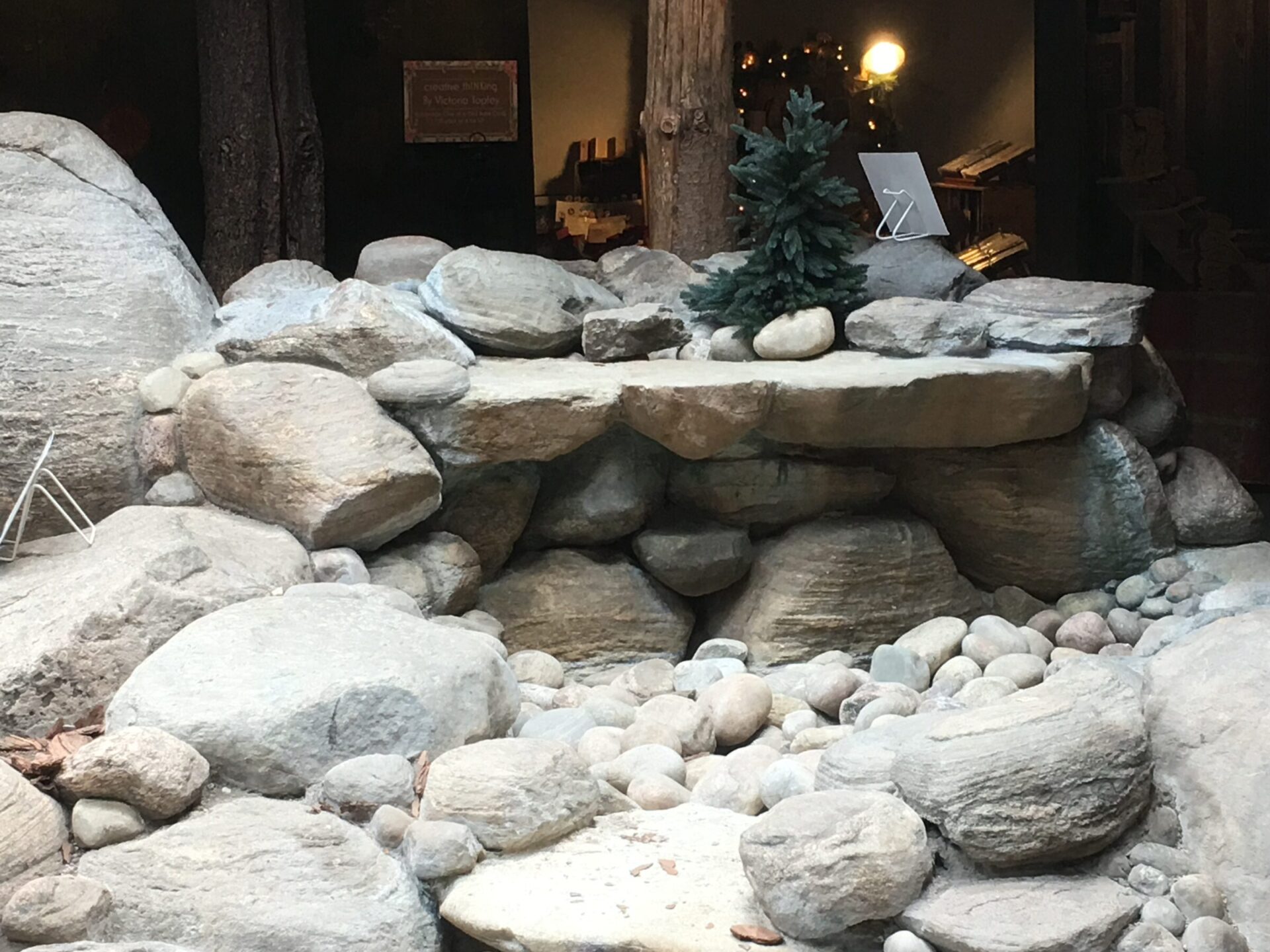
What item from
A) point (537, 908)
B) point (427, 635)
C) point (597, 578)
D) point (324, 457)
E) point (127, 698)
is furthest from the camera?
point (597, 578)

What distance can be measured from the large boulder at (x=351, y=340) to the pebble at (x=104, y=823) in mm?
1976

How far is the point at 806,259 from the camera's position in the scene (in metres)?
4.97

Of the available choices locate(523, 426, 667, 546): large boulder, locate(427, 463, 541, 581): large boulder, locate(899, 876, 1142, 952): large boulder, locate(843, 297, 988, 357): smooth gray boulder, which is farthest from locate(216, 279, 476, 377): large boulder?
locate(899, 876, 1142, 952): large boulder

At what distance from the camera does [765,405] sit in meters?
4.42

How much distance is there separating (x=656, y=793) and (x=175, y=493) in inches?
74.6

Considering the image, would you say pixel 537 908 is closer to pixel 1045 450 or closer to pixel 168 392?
pixel 168 392

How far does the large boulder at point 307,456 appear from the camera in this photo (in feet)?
13.2

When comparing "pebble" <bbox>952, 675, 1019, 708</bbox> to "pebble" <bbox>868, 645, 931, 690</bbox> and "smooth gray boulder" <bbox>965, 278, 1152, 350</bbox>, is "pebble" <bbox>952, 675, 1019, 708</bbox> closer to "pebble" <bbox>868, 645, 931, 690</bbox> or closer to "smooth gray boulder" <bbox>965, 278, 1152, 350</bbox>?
"pebble" <bbox>868, 645, 931, 690</bbox>

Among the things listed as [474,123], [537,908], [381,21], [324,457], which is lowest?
[537,908]

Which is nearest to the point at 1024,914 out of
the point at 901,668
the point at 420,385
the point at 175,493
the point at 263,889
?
the point at 263,889

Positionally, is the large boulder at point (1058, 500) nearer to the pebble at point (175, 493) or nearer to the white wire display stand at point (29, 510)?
the pebble at point (175, 493)

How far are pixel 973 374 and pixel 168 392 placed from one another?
253 centimetres

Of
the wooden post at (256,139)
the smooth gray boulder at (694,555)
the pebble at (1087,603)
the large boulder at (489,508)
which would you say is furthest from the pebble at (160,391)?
the pebble at (1087,603)

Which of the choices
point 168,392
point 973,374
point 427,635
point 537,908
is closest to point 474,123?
point 168,392
